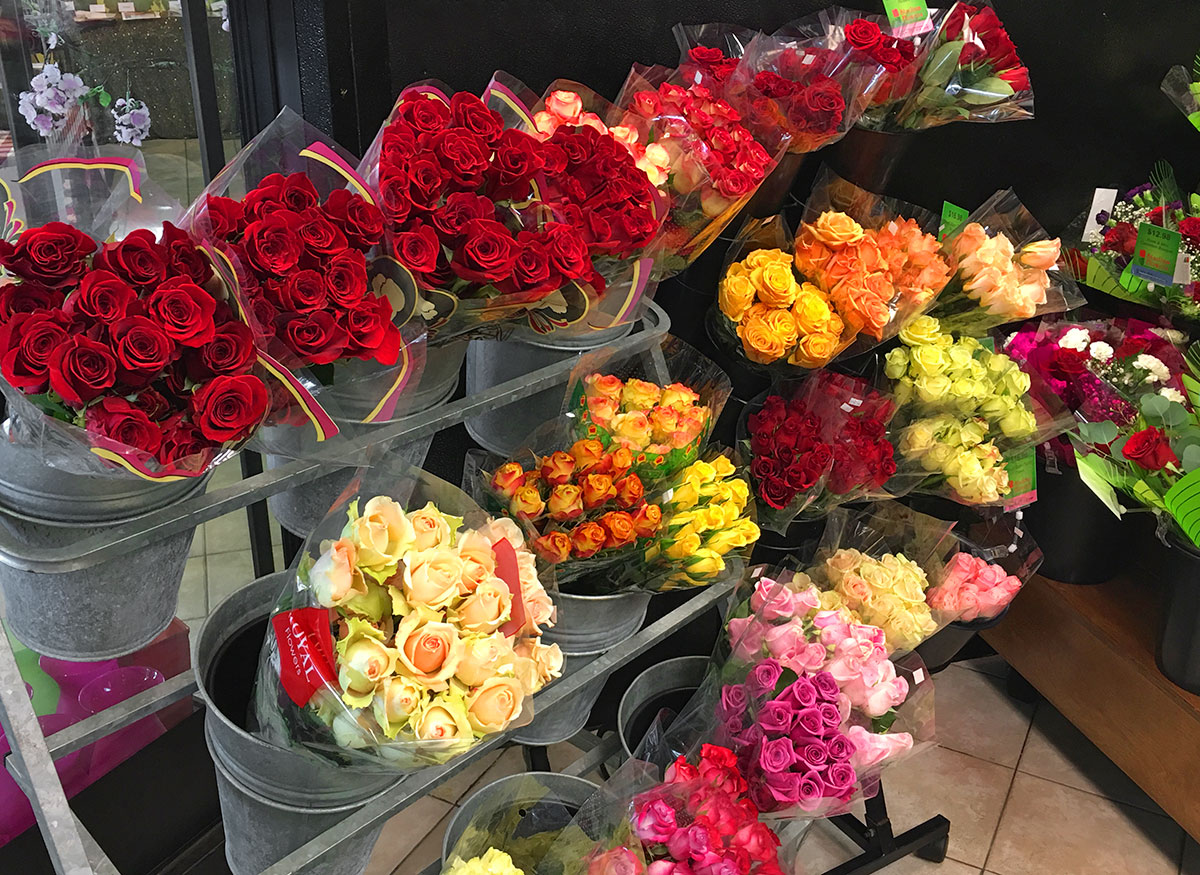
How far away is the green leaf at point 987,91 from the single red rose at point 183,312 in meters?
1.44

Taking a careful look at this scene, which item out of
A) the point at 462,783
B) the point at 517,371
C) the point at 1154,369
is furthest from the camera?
the point at 462,783

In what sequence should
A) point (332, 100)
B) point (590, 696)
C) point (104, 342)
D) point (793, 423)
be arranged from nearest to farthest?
1. point (104, 342)
2. point (332, 100)
3. point (590, 696)
4. point (793, 423)

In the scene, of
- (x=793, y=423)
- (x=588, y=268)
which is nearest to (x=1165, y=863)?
(x=793, y=423)

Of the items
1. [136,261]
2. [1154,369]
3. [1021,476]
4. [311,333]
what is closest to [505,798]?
[311,333]

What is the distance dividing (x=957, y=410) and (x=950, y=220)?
41 cm

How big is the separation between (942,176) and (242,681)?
76.7 inches

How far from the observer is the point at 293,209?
104cm

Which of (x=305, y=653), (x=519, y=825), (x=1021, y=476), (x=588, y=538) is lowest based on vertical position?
(x=519, y=825)

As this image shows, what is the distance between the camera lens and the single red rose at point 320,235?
3.22ft

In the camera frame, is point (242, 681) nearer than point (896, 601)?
Yes

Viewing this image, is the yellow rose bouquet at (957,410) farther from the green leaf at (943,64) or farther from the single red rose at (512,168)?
the single red rose at (512,168)

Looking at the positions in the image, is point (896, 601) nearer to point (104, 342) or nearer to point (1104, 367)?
point (1104, 367)

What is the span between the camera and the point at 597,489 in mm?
1372

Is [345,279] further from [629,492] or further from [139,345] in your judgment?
[629,492]
